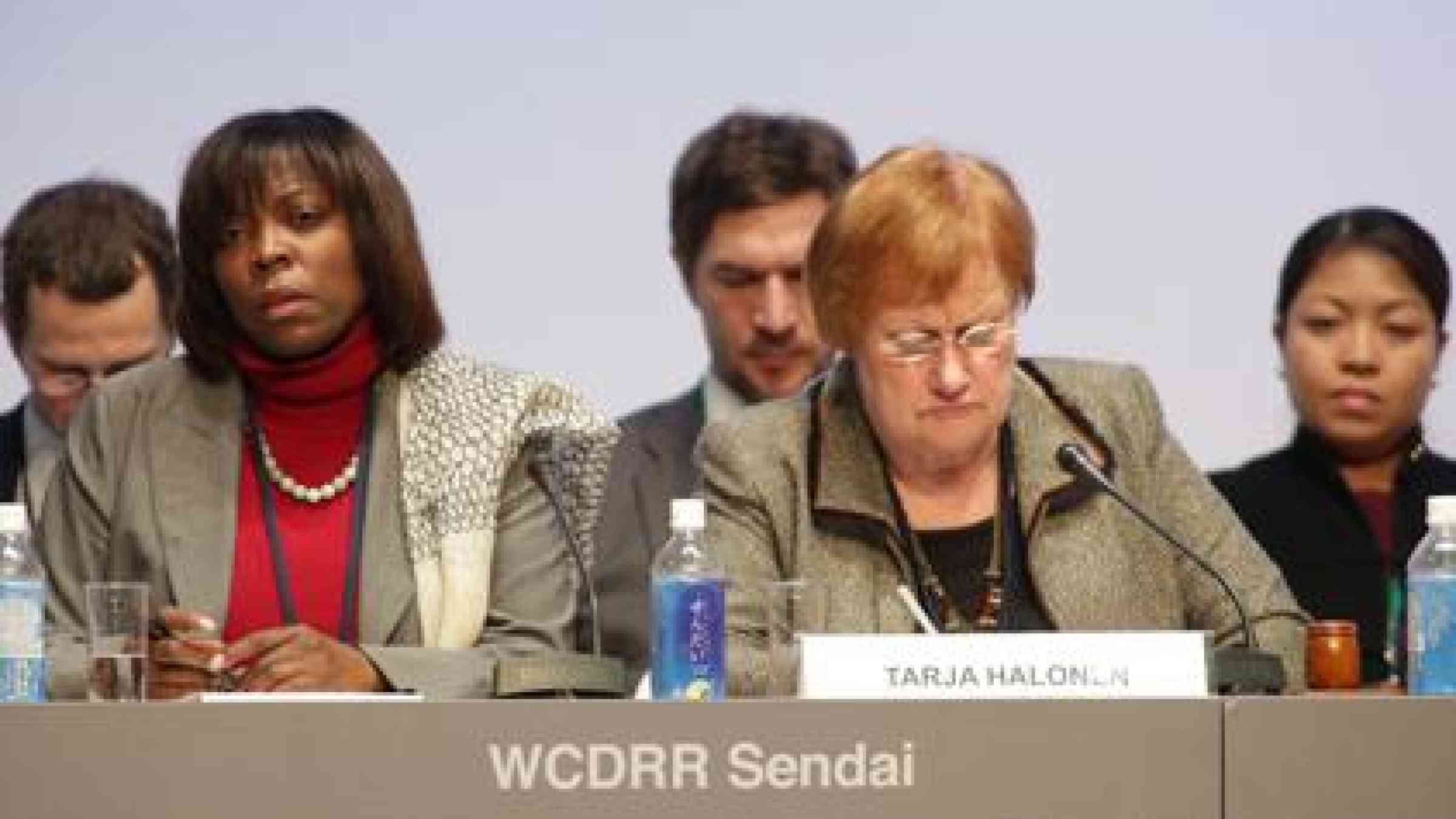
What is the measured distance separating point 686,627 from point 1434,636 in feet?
2.61

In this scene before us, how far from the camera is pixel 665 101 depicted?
15.9 ft

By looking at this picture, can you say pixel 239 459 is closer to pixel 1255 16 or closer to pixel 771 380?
pixel 771 380

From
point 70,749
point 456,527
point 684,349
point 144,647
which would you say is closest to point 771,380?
point 684,349

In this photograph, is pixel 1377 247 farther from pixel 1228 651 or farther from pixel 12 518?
pixel 12 518

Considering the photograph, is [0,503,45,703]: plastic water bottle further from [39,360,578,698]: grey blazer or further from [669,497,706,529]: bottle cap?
[669,497,706,529]: bottle cap

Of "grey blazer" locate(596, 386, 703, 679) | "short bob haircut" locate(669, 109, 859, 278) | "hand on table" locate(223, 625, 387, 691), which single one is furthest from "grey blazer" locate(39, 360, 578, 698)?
"short bob haircut" locate(669, 109, 859, 278)

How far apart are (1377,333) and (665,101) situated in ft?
3.71

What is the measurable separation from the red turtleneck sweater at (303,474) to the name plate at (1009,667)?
3.32 feet

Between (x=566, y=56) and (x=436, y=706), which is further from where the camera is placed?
(x=566, y=56)

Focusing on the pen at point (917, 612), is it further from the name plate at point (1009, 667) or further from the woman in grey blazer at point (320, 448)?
the woman in grey blazer at point (320, 448)

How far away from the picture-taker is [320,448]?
4.11 meters

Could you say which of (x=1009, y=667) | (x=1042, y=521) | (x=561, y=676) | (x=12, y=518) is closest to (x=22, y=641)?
(x=12, y=518)

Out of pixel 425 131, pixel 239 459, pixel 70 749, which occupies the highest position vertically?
pixel 425 131

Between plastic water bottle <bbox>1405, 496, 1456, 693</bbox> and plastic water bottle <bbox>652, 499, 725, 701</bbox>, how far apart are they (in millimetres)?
745
